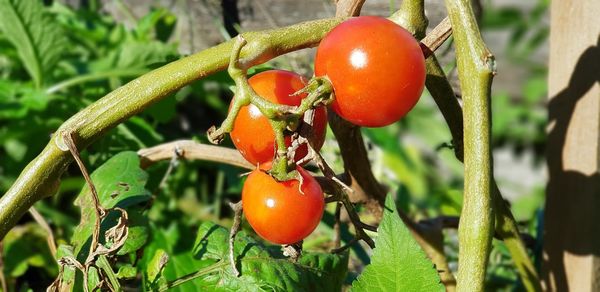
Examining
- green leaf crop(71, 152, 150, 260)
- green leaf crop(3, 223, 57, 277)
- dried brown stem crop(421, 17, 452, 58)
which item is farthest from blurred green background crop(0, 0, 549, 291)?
dried brown stem crop(421, 17, 452, 58)

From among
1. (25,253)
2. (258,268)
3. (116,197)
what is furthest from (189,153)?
(25,253)

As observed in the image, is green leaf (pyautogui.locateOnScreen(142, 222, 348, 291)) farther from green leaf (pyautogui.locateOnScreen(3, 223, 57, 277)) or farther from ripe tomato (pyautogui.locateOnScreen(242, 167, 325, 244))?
green leaf (pyautogui.locateOnScreen(3, 223, 57, 277))

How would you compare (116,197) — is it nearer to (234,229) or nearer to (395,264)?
(234,229)

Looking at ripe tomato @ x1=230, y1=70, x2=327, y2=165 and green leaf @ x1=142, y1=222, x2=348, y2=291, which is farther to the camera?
green leaf @ x1=142, y1=222, x2=348, y2=291

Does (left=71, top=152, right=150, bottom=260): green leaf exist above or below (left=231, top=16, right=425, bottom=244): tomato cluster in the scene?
below

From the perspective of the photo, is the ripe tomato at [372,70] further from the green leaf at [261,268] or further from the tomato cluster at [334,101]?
the green leaf at [261,268]

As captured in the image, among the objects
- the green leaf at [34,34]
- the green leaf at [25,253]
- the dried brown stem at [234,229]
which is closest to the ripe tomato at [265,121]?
the dried brown stem at [234,229]
